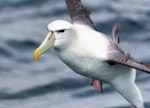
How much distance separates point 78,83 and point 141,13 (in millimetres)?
3207

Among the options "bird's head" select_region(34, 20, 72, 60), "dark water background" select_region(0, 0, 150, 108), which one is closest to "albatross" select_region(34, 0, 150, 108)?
"bird's head" select_region(34, 20, 72, 60)

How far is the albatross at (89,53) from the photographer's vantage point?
6.38 meters

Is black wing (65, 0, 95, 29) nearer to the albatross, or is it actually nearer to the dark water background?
the albatross

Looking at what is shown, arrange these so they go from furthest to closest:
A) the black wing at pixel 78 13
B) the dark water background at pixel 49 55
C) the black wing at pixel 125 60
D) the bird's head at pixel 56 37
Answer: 1. the dark water background at pixel 49 55
2. the black wing at pixel 78 13
3. the black wing at pixel 125 60
4. the bird's head at pixel 56 37

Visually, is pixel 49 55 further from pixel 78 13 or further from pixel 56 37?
pixel 56 37

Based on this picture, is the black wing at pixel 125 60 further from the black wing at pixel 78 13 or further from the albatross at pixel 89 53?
the black wing at pixel 78 13

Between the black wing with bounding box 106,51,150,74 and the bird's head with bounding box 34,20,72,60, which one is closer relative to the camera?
the bird's head with bounding box 34,20,72,60

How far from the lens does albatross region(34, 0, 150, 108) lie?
20.9ft

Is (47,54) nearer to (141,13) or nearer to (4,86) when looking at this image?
(4,86)

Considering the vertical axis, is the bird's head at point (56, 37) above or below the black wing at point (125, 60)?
above

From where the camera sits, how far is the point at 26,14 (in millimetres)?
14695

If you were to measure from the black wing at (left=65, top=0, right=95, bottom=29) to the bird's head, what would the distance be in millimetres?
589

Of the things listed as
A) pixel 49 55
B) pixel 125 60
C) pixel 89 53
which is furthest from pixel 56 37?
pixel 49 55

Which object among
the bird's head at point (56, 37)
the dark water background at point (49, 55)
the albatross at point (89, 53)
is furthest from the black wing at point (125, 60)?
the dark water background at point (49, 55)
